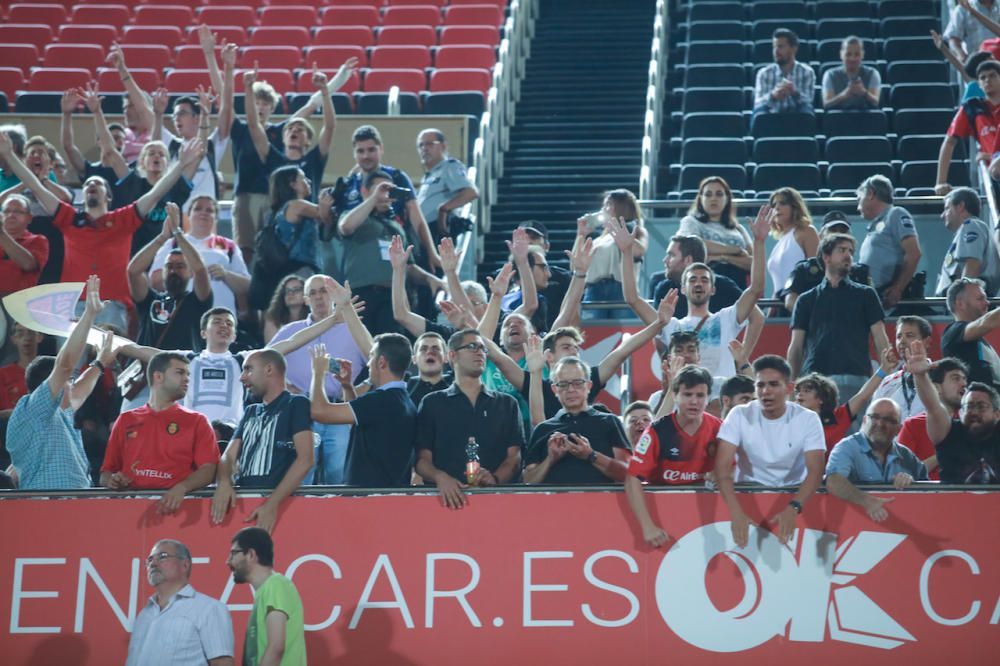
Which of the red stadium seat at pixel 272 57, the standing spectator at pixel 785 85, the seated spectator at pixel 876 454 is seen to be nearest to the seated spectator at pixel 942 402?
the seated spectator at pixel 876 454

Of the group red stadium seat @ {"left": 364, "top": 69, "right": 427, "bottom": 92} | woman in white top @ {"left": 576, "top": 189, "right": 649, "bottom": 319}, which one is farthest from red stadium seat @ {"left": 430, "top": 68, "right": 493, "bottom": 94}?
woman in white top @ {"left": 576, "top": 189, "right": 649, "bottom": 319}

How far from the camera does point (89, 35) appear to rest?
56.9 feet

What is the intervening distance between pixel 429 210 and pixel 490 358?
108 inches

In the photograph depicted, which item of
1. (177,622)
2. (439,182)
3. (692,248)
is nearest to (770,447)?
(692,248)

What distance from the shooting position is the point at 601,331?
34.0 feet

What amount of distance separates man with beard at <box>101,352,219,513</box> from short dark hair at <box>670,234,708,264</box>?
3.49 metres

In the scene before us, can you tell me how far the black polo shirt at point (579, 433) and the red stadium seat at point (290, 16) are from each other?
11.2 meters

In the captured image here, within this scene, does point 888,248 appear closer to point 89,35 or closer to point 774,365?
point 774,365

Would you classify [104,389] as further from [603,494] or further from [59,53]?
[59,53]

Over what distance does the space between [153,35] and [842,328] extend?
10737mm

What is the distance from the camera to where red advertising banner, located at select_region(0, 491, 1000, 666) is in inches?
276

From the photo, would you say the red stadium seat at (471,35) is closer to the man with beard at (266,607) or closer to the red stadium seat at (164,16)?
the red stadium seat at (164,16)

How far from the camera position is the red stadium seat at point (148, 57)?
53.8ft

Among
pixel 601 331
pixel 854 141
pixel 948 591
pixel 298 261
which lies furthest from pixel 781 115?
pixel 948 591
